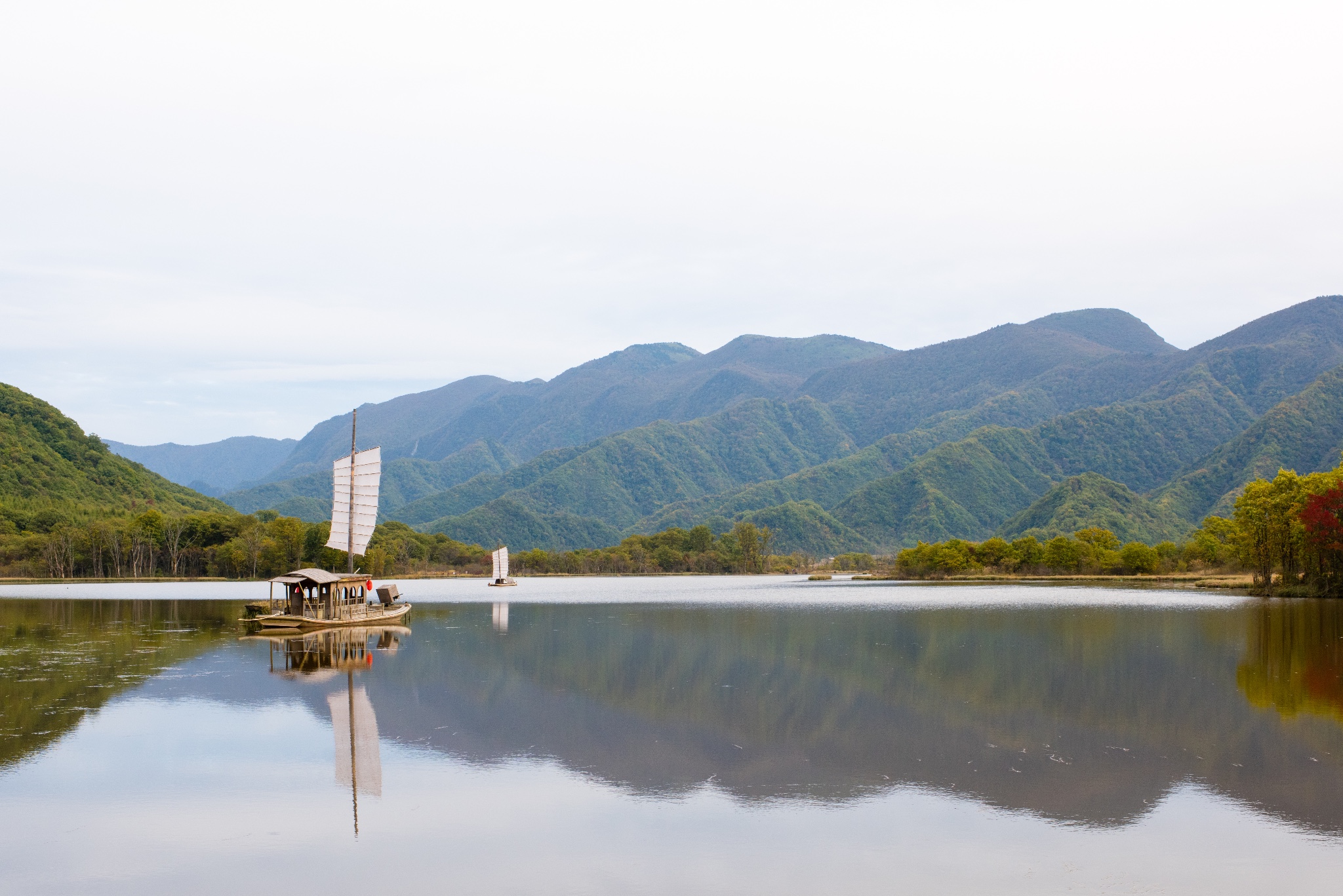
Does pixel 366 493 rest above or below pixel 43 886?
above

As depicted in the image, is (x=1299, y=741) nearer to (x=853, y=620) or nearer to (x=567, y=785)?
(x=567, y=785)

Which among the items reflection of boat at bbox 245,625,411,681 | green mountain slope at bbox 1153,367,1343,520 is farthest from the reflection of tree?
green mountain slope at bbox 1153,367,1343,520

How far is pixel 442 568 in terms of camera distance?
150 m

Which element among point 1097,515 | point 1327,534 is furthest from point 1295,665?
point 1097,515

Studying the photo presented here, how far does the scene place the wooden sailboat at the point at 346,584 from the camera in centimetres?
4328

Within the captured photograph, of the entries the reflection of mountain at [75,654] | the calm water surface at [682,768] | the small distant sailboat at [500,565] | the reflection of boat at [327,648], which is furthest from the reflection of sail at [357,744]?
the small distant sailboat at [500,565]

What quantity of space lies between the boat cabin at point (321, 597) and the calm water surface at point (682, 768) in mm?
9263

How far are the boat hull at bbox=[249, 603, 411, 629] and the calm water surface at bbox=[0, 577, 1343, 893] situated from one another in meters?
7.20

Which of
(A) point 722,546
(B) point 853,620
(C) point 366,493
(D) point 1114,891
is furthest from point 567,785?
(A) point 722,546

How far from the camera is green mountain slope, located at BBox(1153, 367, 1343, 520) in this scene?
16750 centimetres

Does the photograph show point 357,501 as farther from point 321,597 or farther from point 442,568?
point 442,568

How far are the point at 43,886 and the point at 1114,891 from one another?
10.7 m

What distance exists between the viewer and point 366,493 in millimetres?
57719

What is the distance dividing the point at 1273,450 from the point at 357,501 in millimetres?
161122
